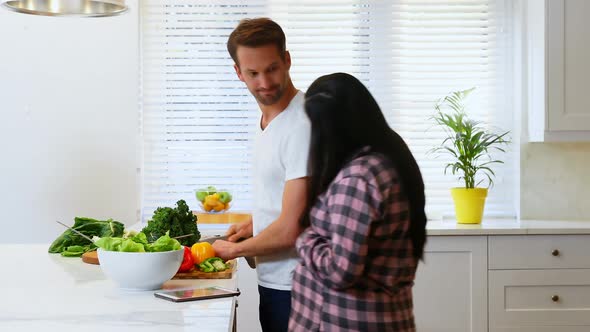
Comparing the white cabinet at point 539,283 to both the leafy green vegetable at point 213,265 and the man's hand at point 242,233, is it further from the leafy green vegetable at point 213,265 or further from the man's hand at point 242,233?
the leafy green vegetable at point 213,265

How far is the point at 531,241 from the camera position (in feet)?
12.5

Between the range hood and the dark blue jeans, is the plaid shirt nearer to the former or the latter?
the dark blue jeans

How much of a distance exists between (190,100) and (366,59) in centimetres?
96

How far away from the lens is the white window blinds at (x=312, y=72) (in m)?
4.37

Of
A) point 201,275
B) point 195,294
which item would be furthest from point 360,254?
point 201,275

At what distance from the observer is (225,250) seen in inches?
92.0

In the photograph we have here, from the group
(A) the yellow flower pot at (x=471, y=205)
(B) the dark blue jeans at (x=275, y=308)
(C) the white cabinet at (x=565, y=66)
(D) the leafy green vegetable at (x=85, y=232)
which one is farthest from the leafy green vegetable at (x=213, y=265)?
(C) the white cabinet at (x=565, y=66)

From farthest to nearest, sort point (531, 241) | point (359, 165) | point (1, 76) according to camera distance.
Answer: point (1, 76) < point (531, 241) < point (359, 165)

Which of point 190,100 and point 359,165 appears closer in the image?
point 359,165

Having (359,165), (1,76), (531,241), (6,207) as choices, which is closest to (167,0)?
(1,76)

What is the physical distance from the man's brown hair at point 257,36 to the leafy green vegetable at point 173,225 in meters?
0.54

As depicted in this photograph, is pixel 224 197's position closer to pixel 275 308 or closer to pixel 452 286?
pixel 452 286

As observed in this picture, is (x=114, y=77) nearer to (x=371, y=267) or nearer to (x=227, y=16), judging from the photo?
(x=227, y=16)

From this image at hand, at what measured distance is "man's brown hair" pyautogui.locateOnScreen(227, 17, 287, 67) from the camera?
2.34 metres
